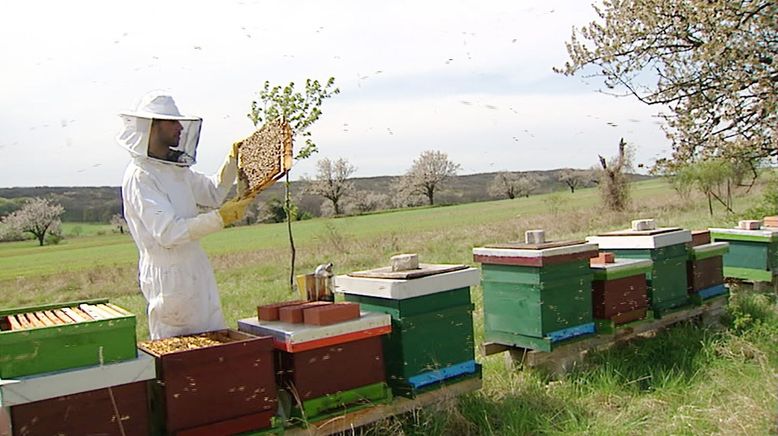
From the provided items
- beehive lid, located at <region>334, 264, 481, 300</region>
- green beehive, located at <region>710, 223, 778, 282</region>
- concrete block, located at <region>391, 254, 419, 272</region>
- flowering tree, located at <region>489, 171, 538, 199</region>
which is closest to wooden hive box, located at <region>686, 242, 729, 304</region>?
green beehive, located at <region>710, 223, 778, 282</region>

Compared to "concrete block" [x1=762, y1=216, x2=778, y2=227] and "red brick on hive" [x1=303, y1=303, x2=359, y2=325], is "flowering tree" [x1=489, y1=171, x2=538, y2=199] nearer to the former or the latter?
"concrete block" [x1=762, y1=216, x2=778, y2=227]

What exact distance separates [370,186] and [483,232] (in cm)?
3503

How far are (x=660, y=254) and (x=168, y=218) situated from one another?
13.6 ft

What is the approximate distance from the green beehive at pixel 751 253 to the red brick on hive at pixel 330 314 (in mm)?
5465

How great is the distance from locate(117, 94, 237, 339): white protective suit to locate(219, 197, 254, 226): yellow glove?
4cm

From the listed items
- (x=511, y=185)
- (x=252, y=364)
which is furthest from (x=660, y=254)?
(x=511, y=185)

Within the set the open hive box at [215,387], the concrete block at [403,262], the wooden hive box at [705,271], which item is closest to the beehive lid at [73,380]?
the open hive box at [215,387]

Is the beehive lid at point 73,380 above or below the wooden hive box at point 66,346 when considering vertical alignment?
below

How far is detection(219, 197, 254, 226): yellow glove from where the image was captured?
3.58 meters

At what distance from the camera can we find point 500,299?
16.4 ft

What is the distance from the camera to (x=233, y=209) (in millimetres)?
3594

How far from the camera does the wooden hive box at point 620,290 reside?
519cm

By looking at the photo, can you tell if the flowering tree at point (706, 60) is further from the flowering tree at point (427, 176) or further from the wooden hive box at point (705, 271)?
the flowering tree at point (427, 176)

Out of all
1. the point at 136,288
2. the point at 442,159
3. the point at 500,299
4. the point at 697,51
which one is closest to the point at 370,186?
the point at 442,159
